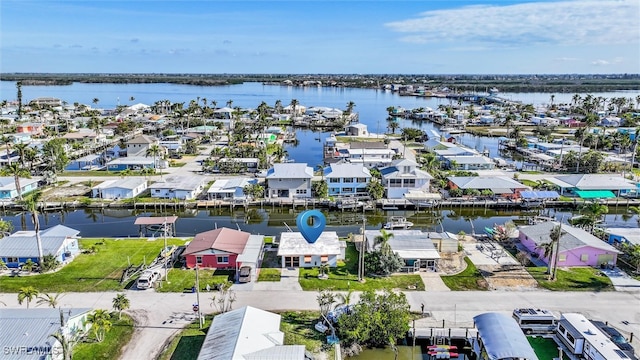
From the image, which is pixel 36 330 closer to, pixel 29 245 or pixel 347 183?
pixel 29 245

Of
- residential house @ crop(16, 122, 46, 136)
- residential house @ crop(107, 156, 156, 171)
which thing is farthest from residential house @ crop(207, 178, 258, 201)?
residential house @ crop(16, 122, 46, 136)

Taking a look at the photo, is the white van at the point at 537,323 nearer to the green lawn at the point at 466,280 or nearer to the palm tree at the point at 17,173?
the green lawn at the point at 466,280

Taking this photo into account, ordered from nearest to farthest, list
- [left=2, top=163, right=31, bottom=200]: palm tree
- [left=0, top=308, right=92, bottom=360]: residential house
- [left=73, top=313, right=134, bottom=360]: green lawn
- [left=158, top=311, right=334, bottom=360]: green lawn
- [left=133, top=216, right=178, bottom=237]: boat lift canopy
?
[left=0, top=308, right=92, bottom=360]: residential house → [left=73, top=313, right=134, bottom=360]: green lawn → [left=158, top=311, right=334, bottom=360]: green lawn → [left=133, top=216, right=178, bottom=237]: boat lift canopy → [left=2, top=163, right=31, bottom=200]: palm tree

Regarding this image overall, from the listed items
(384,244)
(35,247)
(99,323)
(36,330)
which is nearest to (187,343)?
(99,323)

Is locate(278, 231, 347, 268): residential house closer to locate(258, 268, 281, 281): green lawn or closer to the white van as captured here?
locate(258, 268, 281, 281): green lawn

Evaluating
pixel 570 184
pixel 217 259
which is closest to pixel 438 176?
pixel 570 184

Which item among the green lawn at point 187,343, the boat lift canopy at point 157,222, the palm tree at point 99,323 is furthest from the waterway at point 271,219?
the palm tree at point 99,323
